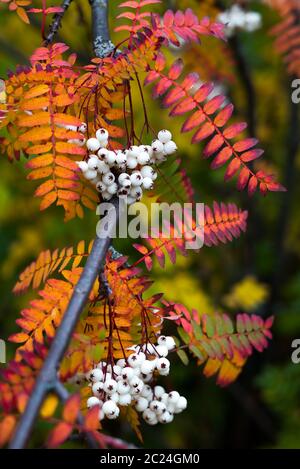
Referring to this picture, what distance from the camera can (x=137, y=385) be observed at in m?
0.88

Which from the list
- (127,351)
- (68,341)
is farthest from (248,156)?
(68,341)

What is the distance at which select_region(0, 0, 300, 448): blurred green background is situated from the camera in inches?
103

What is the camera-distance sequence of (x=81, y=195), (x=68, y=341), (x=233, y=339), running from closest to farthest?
(x=68, y=341) < (x=81, y=195) < (x=233, y=339)

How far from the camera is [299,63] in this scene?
194 centimetres

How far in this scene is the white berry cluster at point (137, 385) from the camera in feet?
2.86

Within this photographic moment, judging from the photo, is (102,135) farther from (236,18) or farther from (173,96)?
(236,18)

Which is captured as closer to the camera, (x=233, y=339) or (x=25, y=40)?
(x=233, y=339)

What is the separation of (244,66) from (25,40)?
1.16m

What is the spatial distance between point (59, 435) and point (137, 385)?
0.88ft

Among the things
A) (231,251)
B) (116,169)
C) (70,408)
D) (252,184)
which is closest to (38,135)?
(116,169)

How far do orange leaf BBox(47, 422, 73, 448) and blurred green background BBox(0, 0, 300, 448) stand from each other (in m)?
1.83

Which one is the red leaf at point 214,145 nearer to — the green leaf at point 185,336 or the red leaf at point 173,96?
the red leaf at point 173,96

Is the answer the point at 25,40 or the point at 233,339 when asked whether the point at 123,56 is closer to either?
Result: the point at 233,339

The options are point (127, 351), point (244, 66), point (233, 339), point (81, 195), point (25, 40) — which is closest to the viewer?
point (127, 351)
